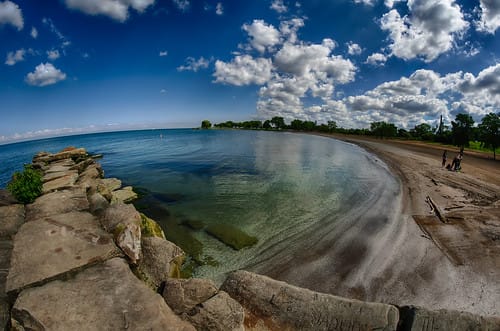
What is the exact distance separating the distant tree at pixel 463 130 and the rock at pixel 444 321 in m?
70.5

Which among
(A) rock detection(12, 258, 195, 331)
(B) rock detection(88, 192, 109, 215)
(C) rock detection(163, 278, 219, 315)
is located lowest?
(C) rock detection(163, 278, 219, 315)

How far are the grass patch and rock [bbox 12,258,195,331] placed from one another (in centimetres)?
574

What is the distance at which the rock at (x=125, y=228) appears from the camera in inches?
236

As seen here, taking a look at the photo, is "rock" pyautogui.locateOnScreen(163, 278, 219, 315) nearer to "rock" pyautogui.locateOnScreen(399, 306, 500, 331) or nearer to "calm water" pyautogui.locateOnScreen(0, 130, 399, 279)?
"calm water" pyautogui.locateOnScreen(0, 130, 399, 279)

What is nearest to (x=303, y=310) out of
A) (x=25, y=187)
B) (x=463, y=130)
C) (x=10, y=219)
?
(x=10, y=219)

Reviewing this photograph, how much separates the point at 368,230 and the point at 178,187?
51.2 feet

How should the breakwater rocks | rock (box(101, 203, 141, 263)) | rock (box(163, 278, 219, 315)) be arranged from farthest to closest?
rock (box(101, 203, 141, 263))
rock (box(163, 278, 219, 315))
the breakwater rocks

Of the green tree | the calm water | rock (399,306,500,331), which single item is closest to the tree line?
the green tree

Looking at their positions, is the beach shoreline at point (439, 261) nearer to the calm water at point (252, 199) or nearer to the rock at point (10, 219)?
the calm water at point (252, 199)

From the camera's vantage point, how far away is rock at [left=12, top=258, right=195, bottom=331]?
3576 mm

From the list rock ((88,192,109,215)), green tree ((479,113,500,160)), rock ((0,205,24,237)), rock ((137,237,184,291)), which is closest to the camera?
rock ((137,237,184,291))

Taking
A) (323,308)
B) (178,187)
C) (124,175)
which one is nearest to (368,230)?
(323,308)

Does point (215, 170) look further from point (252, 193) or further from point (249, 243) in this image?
point (249, 243)

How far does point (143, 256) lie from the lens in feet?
20.7
